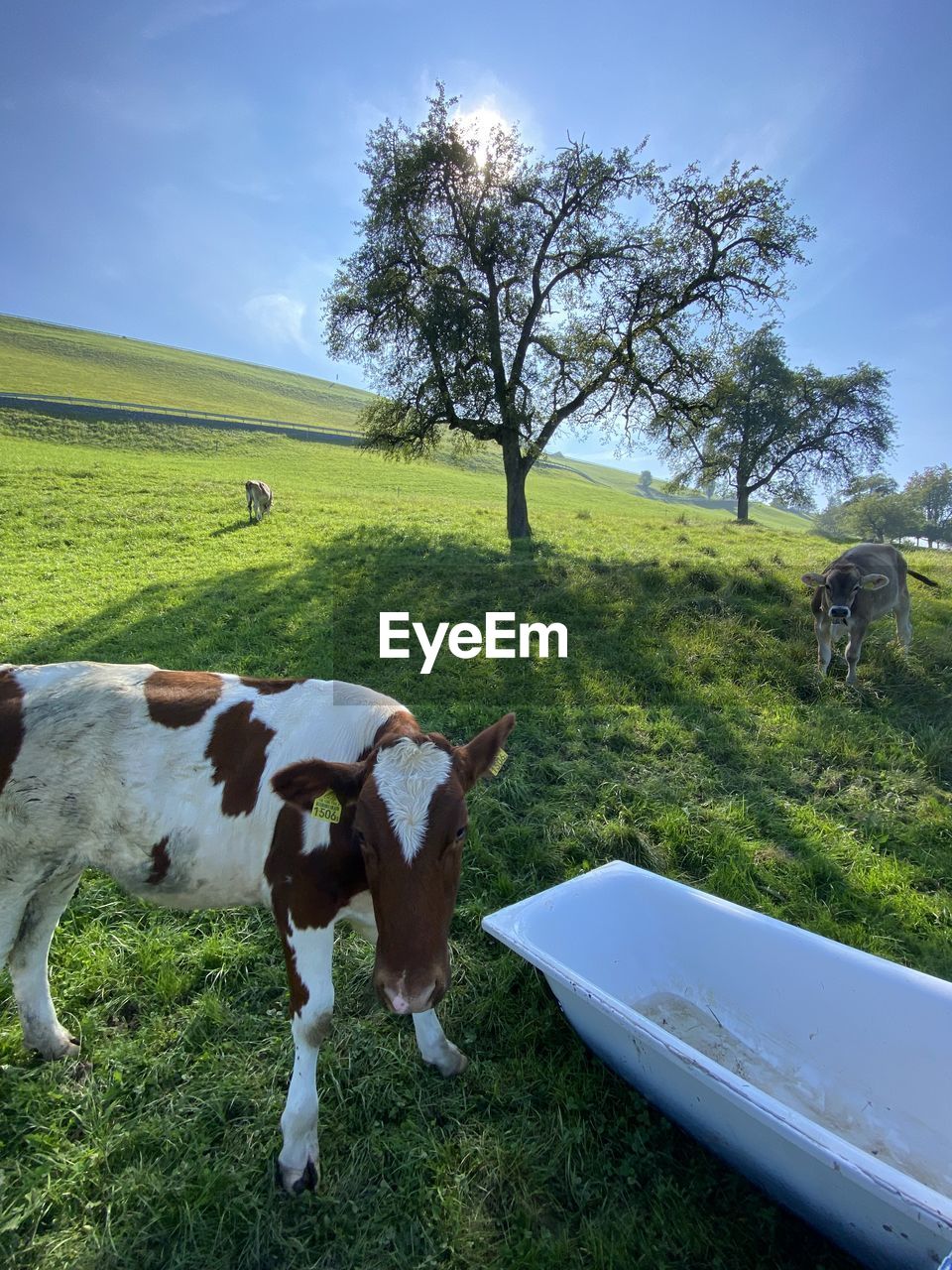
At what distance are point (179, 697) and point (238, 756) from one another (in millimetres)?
463

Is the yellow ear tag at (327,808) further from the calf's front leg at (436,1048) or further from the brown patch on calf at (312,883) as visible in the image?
the calf's front leg at (436,1048)

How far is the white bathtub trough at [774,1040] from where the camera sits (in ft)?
6.11

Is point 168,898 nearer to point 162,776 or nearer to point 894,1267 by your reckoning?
point 162,776

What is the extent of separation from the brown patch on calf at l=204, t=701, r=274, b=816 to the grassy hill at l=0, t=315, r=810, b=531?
1407 inches

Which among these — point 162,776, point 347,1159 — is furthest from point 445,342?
point 347,1159

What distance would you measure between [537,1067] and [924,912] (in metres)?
2.79

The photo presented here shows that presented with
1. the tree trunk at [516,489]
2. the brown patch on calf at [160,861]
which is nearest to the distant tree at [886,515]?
the tree trunk at [516,489]

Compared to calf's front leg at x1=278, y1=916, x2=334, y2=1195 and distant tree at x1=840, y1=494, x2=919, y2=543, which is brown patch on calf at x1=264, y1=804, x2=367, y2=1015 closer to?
calf's front leg at x1=278, y1=916, x2=334, y2=1195

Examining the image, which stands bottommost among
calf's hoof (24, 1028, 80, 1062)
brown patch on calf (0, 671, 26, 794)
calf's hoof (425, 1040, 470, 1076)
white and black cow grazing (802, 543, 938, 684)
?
calf's hoof (24, 1028, 80, 1062)

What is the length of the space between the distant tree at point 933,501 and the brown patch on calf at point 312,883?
7513cm

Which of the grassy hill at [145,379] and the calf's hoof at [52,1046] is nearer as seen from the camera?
the calf's hoof at [52,1046]

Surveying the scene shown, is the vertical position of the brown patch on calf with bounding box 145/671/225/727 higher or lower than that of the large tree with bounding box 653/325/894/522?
lower

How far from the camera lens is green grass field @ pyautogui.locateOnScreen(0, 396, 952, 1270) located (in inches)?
89.1

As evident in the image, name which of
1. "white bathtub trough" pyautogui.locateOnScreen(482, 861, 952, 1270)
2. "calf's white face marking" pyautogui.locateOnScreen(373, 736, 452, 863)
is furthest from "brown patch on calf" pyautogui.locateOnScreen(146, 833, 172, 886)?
"white bathtub trough" pyautogui.locateOnScreen(482, 861, 952, 1270)
